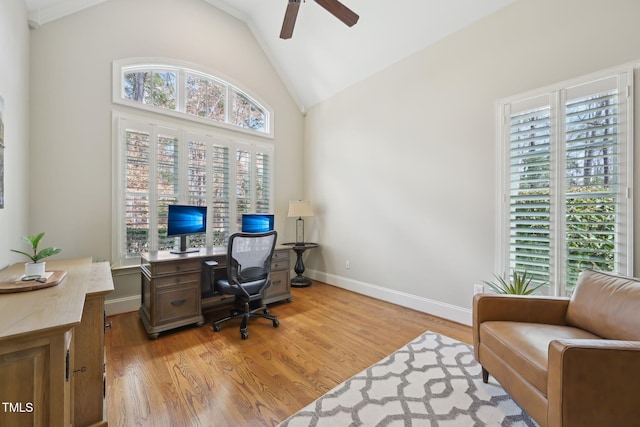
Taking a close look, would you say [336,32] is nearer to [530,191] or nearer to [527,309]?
[530,191]

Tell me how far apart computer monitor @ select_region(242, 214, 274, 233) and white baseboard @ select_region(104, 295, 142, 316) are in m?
1.47

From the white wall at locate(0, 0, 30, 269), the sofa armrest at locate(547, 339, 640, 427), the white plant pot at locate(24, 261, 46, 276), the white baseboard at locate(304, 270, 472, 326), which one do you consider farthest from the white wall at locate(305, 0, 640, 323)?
the white wall at locate(0, 0, 30, 269)

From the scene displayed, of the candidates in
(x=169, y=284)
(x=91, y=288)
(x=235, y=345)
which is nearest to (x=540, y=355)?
(x=235, y=345)

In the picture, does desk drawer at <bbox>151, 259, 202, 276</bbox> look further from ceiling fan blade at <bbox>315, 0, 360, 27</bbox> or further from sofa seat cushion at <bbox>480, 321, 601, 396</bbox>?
ceiling fan blade at <bbox>315, 0, 360, 27</bbox>

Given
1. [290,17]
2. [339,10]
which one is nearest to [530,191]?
[339,10]

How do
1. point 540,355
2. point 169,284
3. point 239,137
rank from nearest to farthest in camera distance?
point 540,355 < point 169,284 < point 239,137

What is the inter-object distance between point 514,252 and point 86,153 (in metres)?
4.43

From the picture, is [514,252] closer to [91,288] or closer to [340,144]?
[340,144]

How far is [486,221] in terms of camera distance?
2.63m

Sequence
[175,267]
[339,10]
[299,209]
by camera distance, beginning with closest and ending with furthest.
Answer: [339,10] < [175,267] < [299,209]

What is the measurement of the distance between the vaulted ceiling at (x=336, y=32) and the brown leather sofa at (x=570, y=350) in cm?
268

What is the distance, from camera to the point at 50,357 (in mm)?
948

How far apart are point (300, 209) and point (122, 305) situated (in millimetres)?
2555

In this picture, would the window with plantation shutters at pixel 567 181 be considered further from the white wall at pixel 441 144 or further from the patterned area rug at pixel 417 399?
the patterned area rug at pixel 417 399
